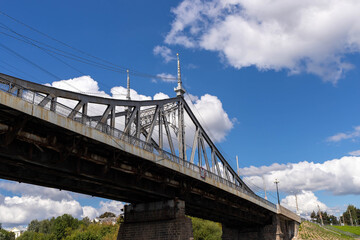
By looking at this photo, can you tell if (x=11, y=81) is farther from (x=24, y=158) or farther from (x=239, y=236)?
(x=239, y=236)

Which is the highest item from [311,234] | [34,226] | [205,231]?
[34,226]

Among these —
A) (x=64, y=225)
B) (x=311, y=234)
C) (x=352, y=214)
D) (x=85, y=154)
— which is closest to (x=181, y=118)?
(x=85, y=154)

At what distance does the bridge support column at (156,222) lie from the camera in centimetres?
2702

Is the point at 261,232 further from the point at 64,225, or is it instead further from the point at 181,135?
the point at 64,225

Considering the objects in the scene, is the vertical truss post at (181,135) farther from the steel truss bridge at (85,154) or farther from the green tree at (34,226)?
the green tree at (34,226)

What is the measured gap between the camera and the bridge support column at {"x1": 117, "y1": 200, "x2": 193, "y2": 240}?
27.0 m

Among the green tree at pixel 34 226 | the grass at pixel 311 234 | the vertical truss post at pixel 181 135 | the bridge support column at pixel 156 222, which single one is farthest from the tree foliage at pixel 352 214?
the bridge support column at pixel 156 222

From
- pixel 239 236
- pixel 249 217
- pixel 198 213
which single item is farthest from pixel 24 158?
pixel 239 236

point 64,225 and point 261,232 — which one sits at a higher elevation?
point 64,225

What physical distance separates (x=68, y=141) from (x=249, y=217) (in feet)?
124

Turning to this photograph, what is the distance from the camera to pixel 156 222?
93.8 feet

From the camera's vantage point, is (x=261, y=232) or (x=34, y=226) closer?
(x=261, y=232)

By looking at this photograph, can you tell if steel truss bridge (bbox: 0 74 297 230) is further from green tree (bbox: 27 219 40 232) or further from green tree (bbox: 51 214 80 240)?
green tree (bbox: 27 219 40 232)

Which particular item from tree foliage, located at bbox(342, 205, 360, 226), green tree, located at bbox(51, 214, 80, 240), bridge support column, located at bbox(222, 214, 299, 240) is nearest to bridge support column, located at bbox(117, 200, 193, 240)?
bridge support column, located at bbox(222, 214, 299, 240)
